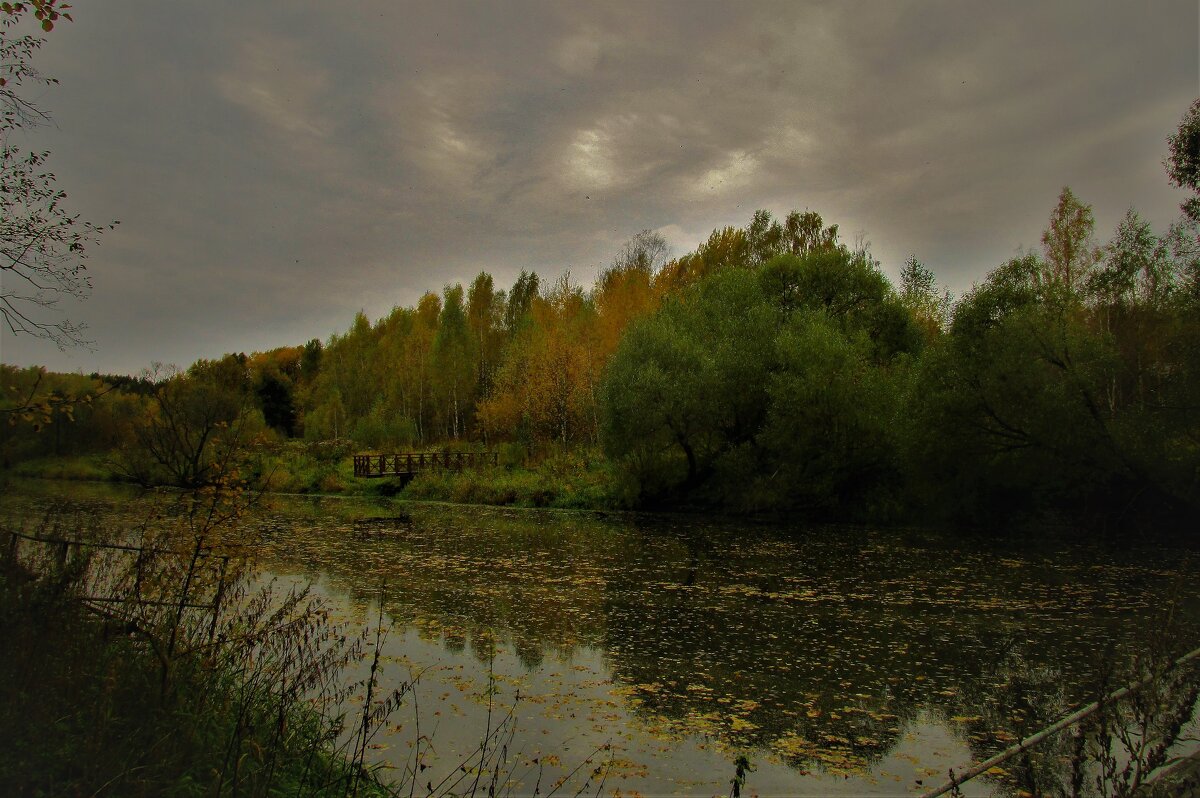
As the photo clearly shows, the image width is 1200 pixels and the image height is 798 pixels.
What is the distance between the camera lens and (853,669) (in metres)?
7.86

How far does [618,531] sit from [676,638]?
38.7ft

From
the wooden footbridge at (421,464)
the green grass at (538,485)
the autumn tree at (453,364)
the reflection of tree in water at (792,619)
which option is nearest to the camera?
the reflection of tree in water at (792,619)

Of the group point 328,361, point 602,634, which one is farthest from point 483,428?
point 602,634

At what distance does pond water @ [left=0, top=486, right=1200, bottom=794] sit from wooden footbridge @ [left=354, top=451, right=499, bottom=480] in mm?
14935

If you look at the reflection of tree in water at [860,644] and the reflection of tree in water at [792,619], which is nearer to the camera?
the reflection of tree in water at [860,644]

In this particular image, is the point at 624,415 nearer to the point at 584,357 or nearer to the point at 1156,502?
the point at 584,357

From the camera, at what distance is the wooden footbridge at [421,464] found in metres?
33.0

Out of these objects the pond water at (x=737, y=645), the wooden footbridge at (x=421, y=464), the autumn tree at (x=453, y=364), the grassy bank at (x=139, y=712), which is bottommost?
the pond water at (x=737, y=645)

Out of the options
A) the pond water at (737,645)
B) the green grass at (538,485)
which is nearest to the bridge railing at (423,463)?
the green grass at (538,485)

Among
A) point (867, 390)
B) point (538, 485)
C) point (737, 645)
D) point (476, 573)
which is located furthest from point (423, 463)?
point (737, 645)

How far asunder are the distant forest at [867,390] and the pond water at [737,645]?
2728 millimetres

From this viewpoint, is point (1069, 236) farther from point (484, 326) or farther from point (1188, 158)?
point (484, 326)

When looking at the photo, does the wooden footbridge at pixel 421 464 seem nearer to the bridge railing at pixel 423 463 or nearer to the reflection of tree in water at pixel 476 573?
the bridge railing at pixel 423 463

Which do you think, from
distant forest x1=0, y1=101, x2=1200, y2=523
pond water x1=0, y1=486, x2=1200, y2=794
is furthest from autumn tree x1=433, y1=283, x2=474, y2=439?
pond water x1=0, y1=486, x2=1200, y2=794
